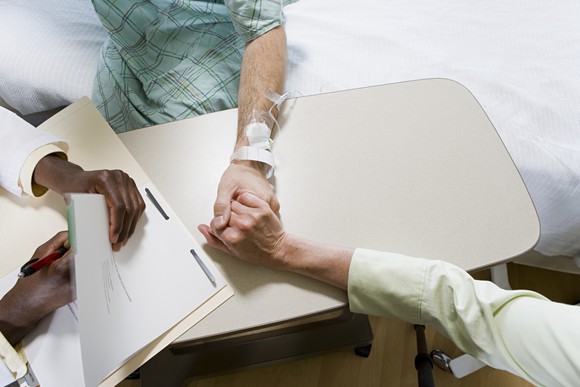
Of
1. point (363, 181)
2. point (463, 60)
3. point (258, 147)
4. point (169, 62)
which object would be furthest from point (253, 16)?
point (463, 60)

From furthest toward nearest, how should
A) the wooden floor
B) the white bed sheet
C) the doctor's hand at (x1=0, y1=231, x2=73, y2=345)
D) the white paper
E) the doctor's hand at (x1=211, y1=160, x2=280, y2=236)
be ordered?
1. the wooden floor
2. the white bed sheet
3. the doctor's hand at (x1=211, y1=160, x2=280, y2=236)
4. the doctor's hand at (x1=0, y1=231, x2=73, y2=345)
5. the white paper

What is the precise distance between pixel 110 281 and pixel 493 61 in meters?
1.16

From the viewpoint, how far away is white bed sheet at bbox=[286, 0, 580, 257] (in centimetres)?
112

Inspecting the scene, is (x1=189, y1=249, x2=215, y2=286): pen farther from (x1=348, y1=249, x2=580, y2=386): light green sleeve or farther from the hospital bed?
the hospital bed

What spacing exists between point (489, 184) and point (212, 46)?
2.59 feet

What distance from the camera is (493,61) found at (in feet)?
Result: 4.17

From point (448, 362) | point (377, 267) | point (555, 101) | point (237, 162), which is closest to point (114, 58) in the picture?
point (237, 162)

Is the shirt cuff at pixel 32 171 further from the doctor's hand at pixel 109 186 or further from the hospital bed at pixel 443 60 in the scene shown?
the hospital bed at pixel 443 60

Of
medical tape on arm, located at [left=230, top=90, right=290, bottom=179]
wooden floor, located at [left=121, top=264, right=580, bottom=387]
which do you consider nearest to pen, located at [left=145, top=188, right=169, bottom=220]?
medical tape on arm, located at [left=230, top=90, right=290, bottom=179]

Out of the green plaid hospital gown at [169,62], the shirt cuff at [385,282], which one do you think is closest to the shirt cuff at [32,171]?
the green plaid hospital gown at [169,62]

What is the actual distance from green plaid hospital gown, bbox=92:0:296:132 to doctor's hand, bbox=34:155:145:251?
336 mm

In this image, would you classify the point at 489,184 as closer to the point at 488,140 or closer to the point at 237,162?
the point at 488,140

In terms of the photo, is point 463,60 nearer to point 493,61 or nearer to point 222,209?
point 493,61

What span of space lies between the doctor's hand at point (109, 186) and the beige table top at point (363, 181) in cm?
9
